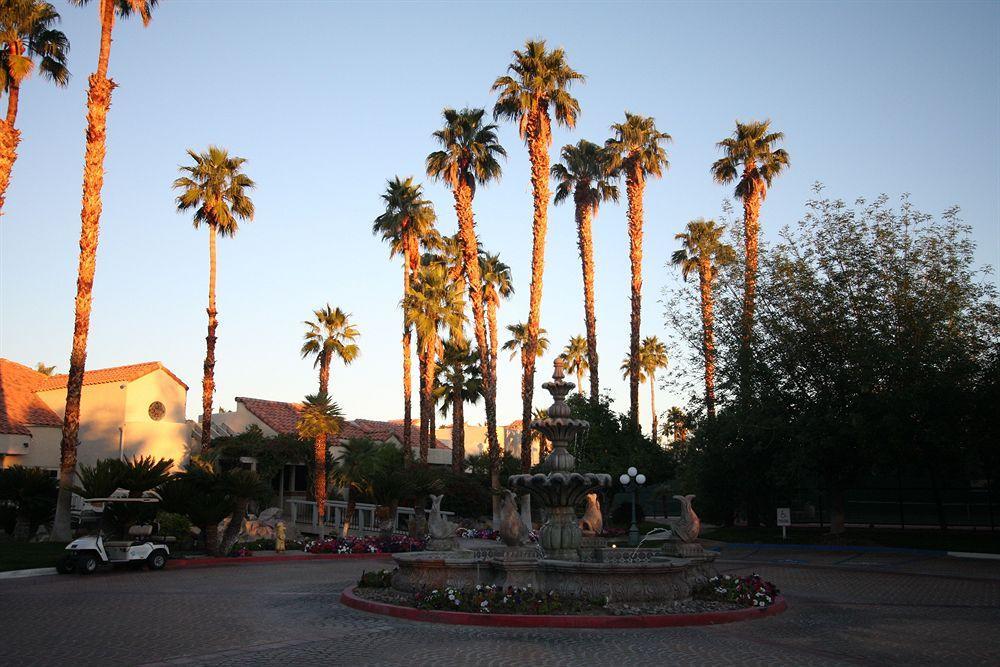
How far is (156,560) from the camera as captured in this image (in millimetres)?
19672

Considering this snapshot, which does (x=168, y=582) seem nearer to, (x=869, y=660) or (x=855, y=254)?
(x=869, y=660)

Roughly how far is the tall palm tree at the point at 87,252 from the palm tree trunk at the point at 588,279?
73.7 ft

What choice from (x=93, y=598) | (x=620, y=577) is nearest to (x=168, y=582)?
(x=93, y=598)

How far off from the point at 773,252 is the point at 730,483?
9.84m

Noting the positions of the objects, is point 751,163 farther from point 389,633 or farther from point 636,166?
point 389,633

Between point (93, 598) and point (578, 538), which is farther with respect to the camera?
point (578, 538)

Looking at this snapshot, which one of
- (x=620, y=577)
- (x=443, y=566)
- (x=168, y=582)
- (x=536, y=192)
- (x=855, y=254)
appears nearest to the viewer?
(x=620, y=577)

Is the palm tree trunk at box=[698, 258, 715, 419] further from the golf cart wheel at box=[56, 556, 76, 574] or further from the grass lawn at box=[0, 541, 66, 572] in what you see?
the grass lawn at box=[0, 541, 66, 572]

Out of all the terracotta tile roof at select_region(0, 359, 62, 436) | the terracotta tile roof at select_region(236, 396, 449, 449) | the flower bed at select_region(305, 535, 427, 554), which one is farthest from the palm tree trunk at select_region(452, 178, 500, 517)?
the terracotta tile roof at select_region(0, 359, 62, 436)

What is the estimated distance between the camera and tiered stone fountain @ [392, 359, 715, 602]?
1308cm

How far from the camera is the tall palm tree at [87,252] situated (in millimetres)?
24141

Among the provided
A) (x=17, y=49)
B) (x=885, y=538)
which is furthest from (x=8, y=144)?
(x=885, y=538)

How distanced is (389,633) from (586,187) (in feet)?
111

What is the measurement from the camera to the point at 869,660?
31.7ft
